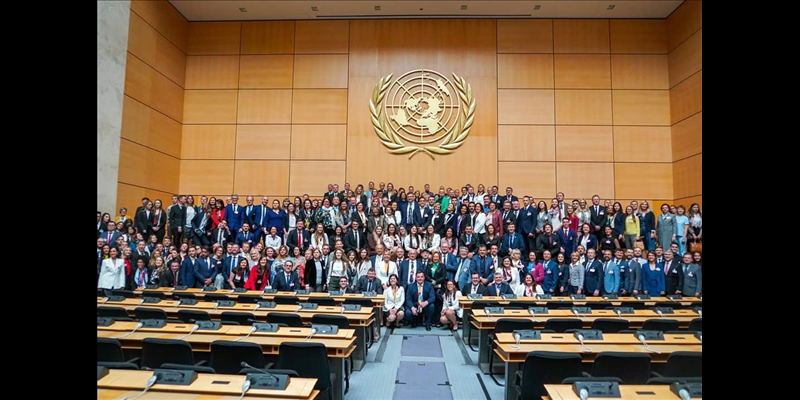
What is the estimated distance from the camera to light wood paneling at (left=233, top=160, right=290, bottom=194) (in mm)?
13883

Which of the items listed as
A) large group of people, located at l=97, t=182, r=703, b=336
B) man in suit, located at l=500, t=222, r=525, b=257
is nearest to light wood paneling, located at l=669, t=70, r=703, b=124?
large group of people, located at l=97, t=182, r=703, b=336

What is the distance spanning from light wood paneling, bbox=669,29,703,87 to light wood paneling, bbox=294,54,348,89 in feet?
30.6

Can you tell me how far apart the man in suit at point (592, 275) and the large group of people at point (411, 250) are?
0.02 m

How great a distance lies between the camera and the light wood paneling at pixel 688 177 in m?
12.2

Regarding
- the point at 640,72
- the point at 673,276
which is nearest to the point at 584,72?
the point at 640,72

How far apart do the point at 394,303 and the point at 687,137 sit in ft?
32.1

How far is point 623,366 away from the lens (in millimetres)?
3586

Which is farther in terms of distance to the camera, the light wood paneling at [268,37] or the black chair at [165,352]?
the light wood paneling at [268,37]

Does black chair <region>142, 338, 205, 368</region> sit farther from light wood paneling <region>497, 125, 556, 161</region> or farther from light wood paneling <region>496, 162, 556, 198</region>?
light wood paneling <region>497, 125, 556, 161</region>

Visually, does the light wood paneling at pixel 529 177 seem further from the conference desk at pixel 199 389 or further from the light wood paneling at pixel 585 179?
the conference desk at pixel 199 389

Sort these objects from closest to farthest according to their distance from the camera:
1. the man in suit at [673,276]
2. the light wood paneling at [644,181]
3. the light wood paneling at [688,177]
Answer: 1. the man in suit at [673,276]
2. the light wood paneling at [688,177]
3. the light wood paneling at [644,181]

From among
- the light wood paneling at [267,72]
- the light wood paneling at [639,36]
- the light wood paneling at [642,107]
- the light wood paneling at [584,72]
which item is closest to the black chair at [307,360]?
the light wood paneling at [267,72]

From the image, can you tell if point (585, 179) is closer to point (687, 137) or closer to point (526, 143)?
point (526, 143)
